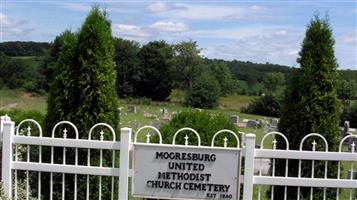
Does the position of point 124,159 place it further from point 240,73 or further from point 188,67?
point 240,73

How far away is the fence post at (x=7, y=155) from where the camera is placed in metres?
5.51

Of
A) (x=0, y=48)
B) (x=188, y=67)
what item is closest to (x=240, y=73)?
(x=188, y=67)

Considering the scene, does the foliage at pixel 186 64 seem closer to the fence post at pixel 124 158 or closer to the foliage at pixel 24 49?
the foliage at pixel 24 49

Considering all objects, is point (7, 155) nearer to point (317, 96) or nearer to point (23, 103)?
point (317, 96)

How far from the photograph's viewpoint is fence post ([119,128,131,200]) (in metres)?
5.24

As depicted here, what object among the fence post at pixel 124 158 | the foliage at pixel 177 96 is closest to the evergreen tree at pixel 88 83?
the fence post at pixel 124 158

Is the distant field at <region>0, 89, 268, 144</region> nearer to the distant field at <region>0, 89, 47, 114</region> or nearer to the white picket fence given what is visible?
the distant field at <region>0, 89, 47, 114</region>

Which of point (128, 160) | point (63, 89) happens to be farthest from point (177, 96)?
point (128, 160)

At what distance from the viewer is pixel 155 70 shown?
175 feet

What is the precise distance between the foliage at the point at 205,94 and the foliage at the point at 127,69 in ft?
20.8

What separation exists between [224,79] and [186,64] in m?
5.33

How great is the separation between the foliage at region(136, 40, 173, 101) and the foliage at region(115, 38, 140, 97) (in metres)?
0.58

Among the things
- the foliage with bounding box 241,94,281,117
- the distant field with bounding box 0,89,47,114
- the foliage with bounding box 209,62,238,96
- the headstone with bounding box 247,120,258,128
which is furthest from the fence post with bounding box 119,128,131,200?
the foliage with bounding box 209,62,238,96

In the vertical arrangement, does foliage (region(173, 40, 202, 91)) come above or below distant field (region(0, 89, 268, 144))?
above
